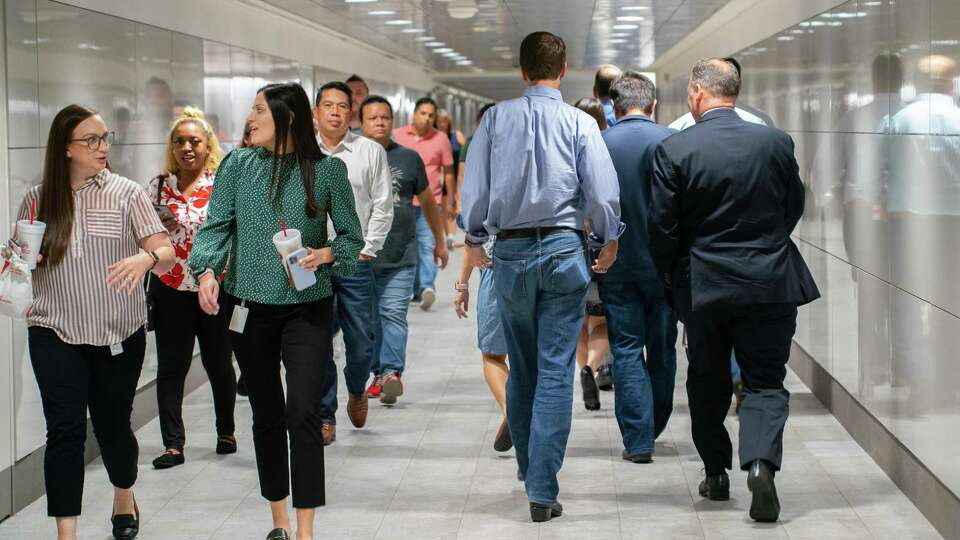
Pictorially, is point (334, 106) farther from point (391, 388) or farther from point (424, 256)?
point (424, 256)

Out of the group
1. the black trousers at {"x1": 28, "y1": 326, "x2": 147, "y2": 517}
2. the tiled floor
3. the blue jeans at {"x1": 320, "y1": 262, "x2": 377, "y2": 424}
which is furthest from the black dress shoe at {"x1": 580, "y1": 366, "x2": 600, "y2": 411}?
the black trousers at {"x1": 28, "y1": 326, "x2": 147, "y2": 517}

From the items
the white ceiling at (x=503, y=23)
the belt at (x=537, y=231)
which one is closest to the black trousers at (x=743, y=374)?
the belt at (x=537, y=231)

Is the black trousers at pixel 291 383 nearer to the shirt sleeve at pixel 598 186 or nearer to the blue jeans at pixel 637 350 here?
the shirt sleeve at pixel 598 186

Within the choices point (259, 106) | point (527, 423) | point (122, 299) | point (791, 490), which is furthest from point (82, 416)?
point (791, 490)

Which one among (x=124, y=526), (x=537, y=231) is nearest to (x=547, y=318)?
(x=537, y=231)

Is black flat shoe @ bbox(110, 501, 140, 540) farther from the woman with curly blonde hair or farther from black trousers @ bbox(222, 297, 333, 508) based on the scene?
the woman with curly blonde hair

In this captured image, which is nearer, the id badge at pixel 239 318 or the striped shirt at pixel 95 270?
the id badge at pixel 239 318

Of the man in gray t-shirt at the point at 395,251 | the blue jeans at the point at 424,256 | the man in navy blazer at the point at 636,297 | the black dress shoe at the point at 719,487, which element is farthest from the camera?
the blue jeans at the point at 424,256

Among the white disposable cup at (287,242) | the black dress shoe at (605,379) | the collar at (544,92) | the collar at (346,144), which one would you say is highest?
the collar at (544,92)

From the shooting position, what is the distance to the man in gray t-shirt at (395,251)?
24.3 ft

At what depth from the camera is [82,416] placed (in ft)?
15.3

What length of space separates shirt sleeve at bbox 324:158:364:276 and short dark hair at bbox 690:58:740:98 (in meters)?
1.58

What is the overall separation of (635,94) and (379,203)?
53.4 inches

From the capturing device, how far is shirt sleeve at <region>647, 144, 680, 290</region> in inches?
205
